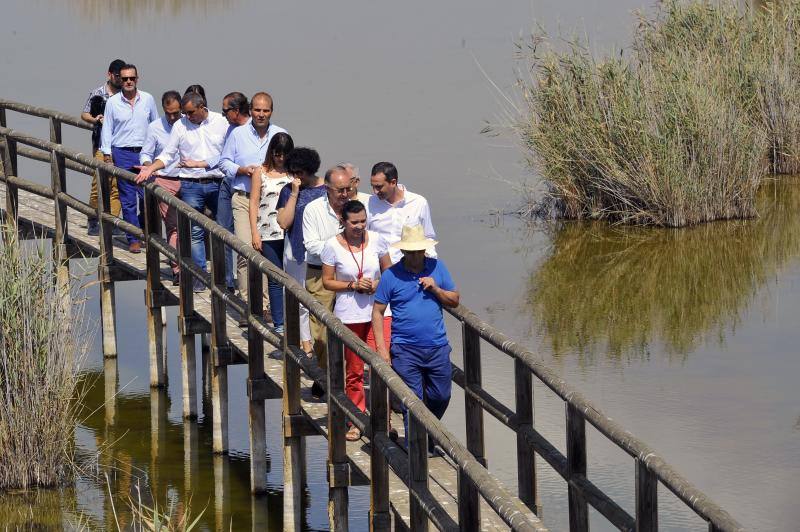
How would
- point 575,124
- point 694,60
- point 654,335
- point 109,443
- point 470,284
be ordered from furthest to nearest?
point 694,60 < point 575,124 < point 470,284 < point 654,335 < point 109,443

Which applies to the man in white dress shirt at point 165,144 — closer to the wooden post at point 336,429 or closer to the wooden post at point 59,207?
the wooden post at point 59,207

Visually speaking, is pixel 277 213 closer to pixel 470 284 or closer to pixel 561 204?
pixel 470 284

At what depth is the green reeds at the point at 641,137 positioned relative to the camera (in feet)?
59.5

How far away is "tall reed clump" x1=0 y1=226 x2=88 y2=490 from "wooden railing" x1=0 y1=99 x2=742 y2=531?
1193mm

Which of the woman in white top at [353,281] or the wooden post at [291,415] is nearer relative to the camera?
the woman in white top at [353,281]

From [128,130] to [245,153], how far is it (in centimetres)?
290

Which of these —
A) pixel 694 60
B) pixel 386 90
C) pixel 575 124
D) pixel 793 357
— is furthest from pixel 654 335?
pixel 386 90

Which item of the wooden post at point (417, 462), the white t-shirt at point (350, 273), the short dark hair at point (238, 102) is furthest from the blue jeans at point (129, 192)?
the wooden post at point (417, 462)

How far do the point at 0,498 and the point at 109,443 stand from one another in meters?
1.99

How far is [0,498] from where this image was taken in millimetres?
10602

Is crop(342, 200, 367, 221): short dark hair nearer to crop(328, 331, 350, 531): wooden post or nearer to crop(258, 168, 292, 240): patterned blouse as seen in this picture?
crop(328, 331, 350, 531): wooden post

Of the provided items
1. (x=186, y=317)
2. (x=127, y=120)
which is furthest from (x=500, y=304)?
(x=186, y=317)

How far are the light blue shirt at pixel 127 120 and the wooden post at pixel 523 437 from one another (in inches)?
245

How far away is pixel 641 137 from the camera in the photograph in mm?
18141
